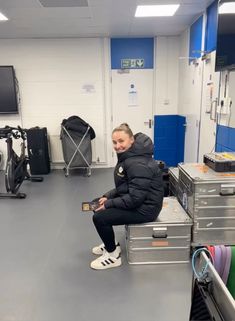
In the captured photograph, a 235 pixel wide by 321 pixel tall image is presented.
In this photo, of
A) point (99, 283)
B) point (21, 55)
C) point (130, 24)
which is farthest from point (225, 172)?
point (21, 55)

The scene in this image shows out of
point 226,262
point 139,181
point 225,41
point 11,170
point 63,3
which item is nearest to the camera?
point 226,262

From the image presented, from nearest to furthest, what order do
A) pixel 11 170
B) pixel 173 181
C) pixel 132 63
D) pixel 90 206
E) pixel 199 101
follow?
pixel 90 206
pixel 173 181
pixel 11 170
pixel 199 101
pixel 132 63

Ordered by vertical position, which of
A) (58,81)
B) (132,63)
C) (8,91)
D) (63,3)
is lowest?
(8,91)

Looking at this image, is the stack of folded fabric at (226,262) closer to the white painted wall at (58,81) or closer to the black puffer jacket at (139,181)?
the black puffer jacket at (139,181)

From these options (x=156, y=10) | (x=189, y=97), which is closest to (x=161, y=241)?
(x=189, y=97)

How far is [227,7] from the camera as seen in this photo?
9.43 ft

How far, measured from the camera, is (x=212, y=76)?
3723 millimetres

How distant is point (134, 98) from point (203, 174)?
369cm

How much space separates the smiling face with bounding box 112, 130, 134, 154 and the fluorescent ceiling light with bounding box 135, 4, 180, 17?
7.95 ft

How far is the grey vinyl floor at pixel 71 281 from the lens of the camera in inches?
76.9

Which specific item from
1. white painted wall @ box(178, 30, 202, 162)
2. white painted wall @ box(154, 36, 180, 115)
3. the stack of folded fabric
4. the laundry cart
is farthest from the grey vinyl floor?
white painted wall @ box(154, 36, 180, 115)

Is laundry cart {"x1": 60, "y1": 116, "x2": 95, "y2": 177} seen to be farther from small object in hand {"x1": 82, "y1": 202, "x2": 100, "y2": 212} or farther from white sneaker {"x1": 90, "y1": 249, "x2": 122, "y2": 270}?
white sneaker {"x1": 90, "y1": 249, "x2": 122, "y2": 270}

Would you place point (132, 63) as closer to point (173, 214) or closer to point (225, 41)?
point (225, 41)

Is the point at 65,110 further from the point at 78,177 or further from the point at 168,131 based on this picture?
the point at 168,131
